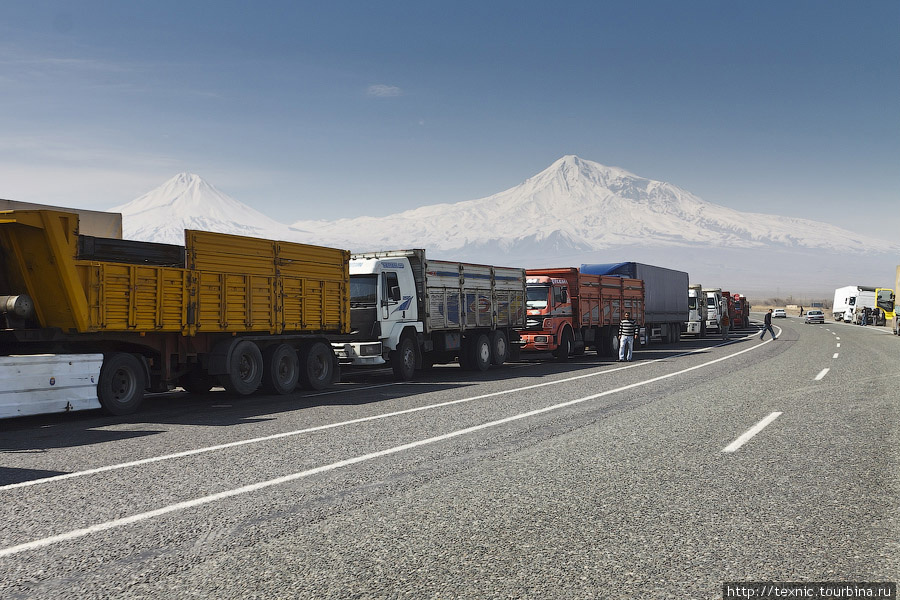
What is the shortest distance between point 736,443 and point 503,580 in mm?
4904

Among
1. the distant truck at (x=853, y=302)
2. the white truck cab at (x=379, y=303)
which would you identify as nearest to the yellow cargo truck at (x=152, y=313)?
the white truck cab at (x=379, y=303)

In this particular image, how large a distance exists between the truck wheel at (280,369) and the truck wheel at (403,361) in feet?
9.00

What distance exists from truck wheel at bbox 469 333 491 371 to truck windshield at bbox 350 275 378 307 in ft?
13.1

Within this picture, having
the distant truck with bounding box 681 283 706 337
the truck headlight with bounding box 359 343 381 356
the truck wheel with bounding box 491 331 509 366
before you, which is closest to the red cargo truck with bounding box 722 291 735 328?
the distant truck with bounding box 681 283 706 337

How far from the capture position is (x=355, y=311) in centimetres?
1702

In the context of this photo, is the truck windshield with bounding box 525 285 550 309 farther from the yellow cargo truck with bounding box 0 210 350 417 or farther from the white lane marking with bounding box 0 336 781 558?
the white lane marking with bounding box 0 336 781 558

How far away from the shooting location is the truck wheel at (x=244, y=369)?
1318 centimetres

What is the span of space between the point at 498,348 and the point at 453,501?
15555mm

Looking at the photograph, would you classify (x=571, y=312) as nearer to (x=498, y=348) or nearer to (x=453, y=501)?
(x=498, y=348)

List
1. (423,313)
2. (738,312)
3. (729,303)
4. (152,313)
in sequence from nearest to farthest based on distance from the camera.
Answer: (152,313)
(423,313)
(729,303)
(738,312)

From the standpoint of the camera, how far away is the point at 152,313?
38.7ft

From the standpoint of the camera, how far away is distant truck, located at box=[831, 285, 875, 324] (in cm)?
6438

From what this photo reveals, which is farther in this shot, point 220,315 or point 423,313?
point 423,313

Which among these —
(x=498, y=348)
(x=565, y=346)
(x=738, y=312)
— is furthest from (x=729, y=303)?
(x=498, y=348)
